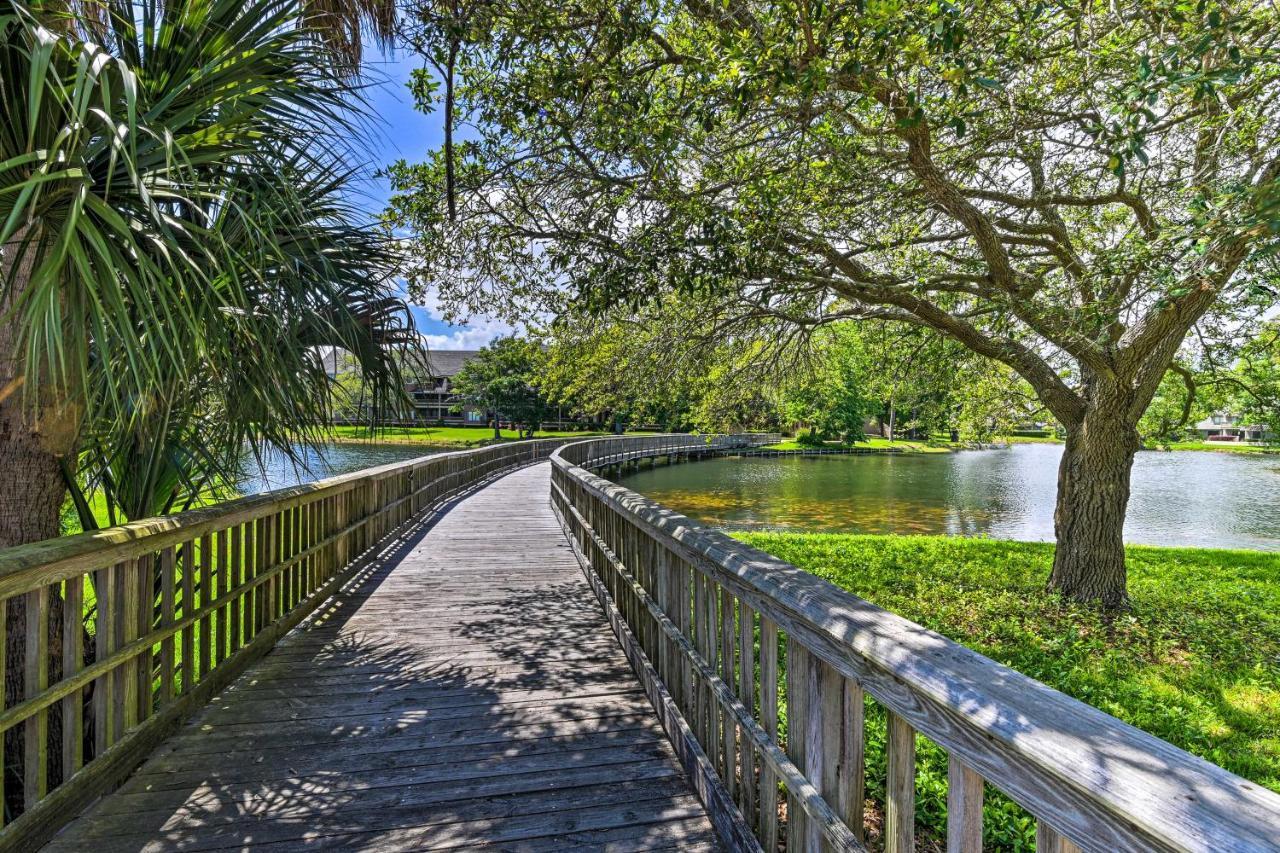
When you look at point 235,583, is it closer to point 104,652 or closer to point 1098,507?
point 104,652

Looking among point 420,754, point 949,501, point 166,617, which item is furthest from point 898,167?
point 949,501

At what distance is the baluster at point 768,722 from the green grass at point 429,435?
195 cm

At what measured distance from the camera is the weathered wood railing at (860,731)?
2.76ft

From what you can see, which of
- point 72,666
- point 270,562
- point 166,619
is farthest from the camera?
point 270,562

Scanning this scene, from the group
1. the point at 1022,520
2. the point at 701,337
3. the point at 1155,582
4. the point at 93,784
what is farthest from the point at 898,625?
the point at 1022,520

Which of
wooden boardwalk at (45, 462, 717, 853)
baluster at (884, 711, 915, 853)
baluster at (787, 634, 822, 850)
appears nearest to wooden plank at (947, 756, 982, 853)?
baluster at (884, 711, 915, 853)

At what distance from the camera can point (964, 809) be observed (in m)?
1.18

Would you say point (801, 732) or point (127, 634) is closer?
point (801, 732)

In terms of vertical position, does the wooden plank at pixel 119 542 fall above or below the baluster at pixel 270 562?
above

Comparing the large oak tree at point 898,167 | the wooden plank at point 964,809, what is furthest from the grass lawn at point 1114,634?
the wooden plank at point 964,809

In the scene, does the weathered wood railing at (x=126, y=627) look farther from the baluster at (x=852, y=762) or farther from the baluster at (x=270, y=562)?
the baluster at (x=852, y=762)

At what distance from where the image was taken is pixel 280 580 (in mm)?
4109

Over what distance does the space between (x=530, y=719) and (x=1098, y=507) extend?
6113 millimetres

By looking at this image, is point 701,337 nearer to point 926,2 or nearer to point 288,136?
point 926,2
